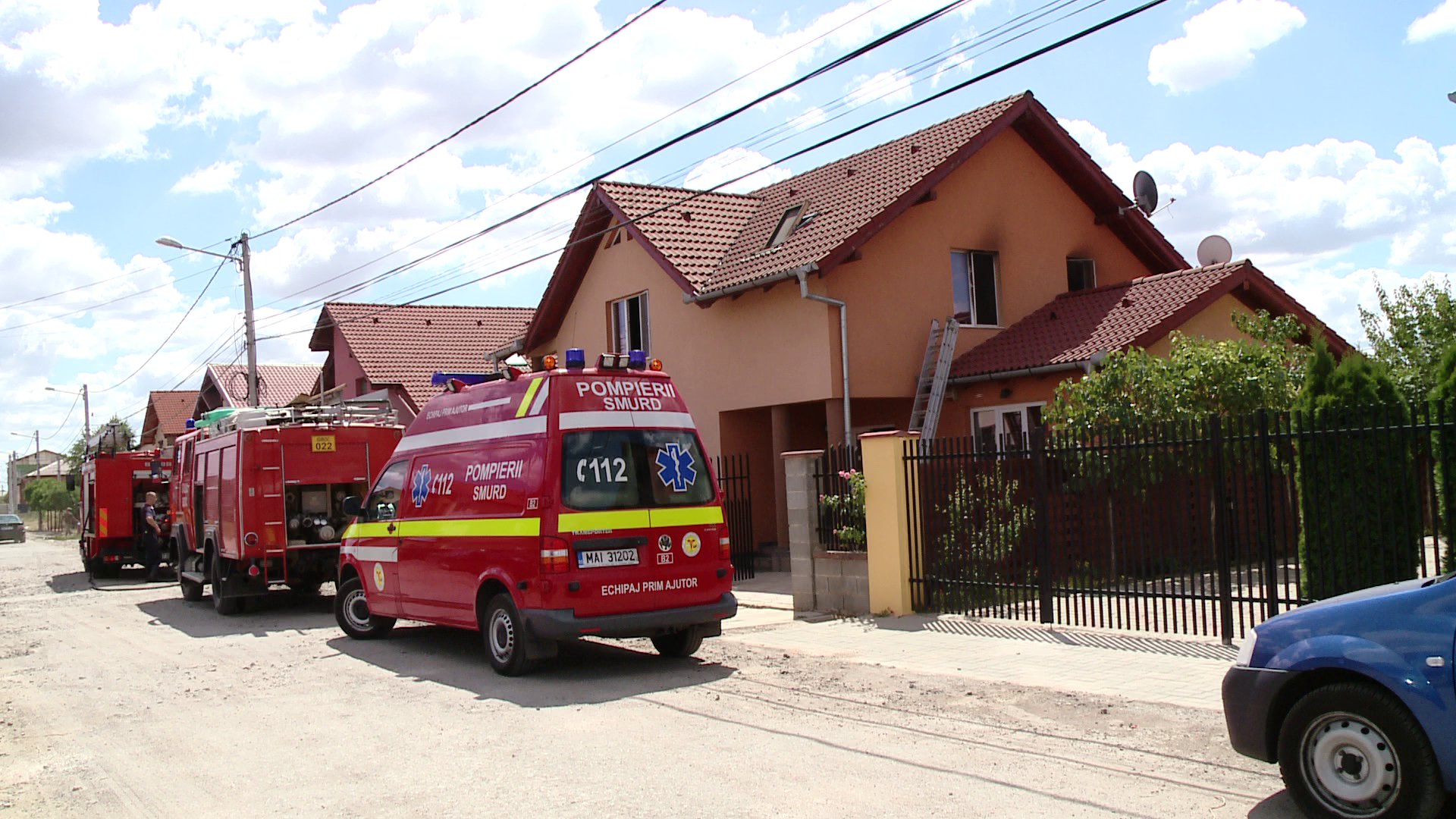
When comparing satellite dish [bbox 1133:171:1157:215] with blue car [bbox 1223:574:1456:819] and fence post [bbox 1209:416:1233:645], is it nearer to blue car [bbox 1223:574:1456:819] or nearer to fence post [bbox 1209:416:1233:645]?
fence post [bbox 1209:416:1233:645]

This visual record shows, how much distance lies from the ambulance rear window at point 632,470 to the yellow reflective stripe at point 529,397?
510mm

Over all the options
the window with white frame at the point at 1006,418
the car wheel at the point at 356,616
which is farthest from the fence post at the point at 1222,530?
the car wheel at the point at 356,616

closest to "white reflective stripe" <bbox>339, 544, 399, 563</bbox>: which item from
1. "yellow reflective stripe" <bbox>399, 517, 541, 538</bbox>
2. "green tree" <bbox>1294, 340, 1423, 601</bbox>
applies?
"yellow reflective stripe" <bbox>399, 517, 541, 538</bbox>

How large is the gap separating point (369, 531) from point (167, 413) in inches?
2104

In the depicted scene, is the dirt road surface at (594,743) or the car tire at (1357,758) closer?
the car tire at (1357,758)

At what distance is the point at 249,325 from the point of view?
95.7 feet

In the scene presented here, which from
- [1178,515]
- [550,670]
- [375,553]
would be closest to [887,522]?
[1178,515]

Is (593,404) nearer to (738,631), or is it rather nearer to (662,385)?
(662,385)

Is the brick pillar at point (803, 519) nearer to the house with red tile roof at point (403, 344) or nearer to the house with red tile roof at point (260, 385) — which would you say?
the house with red tile roof at point (403, 344)

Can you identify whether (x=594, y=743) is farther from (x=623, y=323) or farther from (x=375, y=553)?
(x=623, y=323)

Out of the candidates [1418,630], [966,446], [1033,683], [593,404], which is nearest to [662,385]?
[593,404]

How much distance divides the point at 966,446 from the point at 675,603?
11.4ft

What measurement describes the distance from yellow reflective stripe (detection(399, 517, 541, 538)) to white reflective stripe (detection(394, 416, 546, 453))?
71 cm

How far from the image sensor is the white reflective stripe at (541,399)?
31.9 feet
